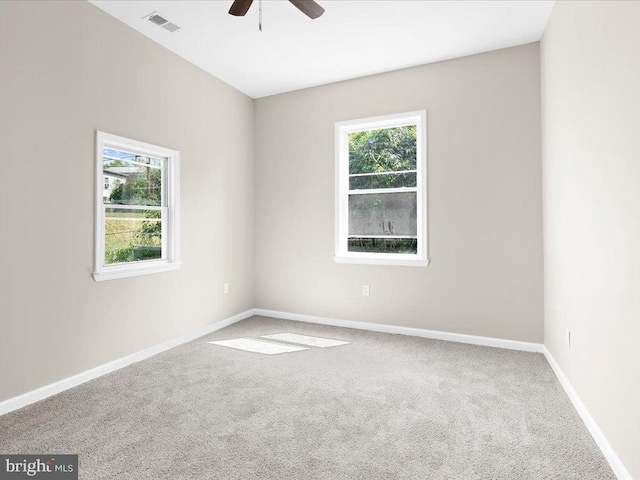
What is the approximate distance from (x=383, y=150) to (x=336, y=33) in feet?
4.51

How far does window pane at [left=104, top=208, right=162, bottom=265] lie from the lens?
123 inches

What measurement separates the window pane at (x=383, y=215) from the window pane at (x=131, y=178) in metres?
2.16

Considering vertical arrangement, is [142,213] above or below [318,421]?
above

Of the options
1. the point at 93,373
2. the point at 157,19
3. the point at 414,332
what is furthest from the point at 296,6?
the point at 414,332

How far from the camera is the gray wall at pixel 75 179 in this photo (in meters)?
2.34

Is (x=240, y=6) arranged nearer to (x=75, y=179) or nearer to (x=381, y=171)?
(x=75, y=179)

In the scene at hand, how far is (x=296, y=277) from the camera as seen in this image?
15.0 feet

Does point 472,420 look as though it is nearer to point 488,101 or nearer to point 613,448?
point 613,448

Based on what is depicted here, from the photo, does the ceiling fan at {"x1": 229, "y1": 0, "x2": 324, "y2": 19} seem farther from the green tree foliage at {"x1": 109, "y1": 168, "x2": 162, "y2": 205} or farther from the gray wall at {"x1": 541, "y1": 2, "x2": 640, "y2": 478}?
the green tree foliage at {"x1": 109, "y1": 168, "x2": 162, "y2": 205}

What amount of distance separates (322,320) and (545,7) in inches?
145

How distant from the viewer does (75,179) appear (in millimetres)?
2703

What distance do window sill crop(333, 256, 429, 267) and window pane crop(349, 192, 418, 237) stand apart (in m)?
0.29

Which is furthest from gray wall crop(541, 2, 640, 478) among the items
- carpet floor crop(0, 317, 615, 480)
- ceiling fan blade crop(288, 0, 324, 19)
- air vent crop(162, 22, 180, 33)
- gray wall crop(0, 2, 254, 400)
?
gray wall crop(0, 2, 254, 400)

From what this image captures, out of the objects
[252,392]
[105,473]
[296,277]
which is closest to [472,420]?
[252,392]
